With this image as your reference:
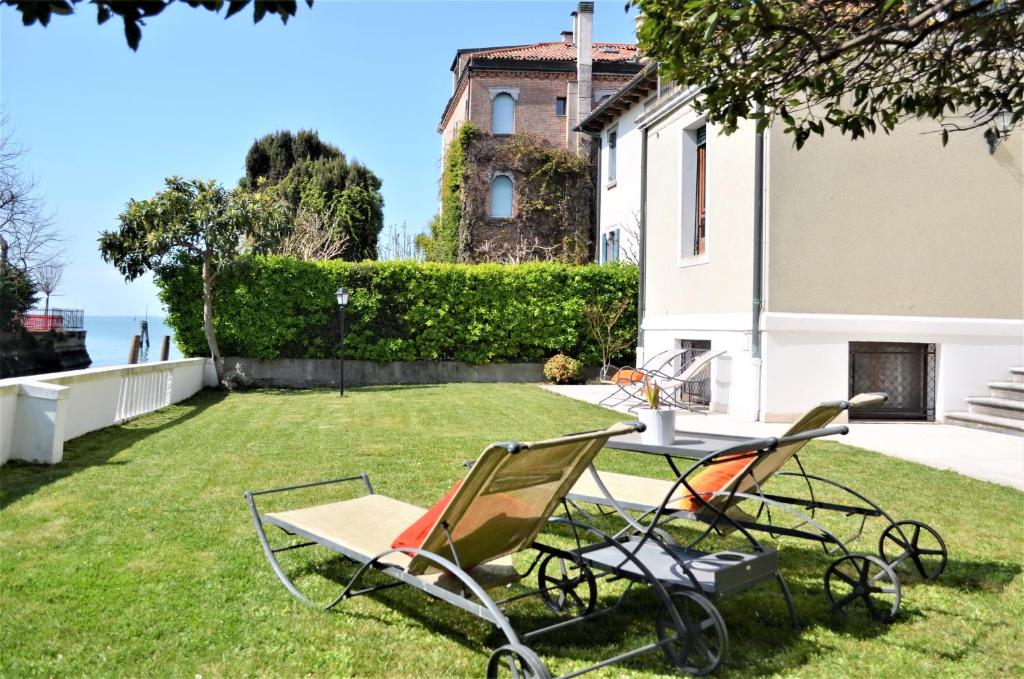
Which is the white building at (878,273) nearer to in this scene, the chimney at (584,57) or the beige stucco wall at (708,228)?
the beige stucco wall at (708,228)

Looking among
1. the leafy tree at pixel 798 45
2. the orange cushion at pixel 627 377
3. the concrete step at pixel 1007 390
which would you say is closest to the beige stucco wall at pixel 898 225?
the concrete step at pixel 1007 390

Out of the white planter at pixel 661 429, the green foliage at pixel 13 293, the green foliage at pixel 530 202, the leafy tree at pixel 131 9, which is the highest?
the green foliage at pixel 530 202

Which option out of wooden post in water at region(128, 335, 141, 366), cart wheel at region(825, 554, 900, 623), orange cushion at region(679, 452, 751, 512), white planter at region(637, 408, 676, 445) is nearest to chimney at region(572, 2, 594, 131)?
wooden post in water at region(128, 335, 141, 366)

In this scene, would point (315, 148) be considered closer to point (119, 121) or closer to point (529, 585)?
point (119, 121)

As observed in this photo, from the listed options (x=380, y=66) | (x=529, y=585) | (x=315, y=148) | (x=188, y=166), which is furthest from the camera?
(x=315, y=148)

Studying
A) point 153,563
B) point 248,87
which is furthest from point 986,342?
point 153,563

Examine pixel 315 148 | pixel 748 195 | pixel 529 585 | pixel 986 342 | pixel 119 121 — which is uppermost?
pixel 315 148

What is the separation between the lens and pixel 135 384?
11.7 m

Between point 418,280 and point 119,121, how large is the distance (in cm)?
904

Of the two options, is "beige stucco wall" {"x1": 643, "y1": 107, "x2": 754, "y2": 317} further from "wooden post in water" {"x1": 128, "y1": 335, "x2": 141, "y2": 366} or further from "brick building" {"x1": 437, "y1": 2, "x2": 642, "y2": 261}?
"brick building" {"x1": 437, "y1": 2, "x2": 642, "y2": 261}

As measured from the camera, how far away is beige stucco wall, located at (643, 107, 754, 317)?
12.5 metres

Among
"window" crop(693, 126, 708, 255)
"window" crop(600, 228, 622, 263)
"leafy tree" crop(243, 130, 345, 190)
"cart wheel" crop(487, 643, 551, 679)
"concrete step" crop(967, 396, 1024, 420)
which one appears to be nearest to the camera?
"cart wheel" crop(487, 643, 551, 679)

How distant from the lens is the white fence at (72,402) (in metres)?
7.66

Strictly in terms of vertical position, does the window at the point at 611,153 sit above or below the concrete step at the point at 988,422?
above
